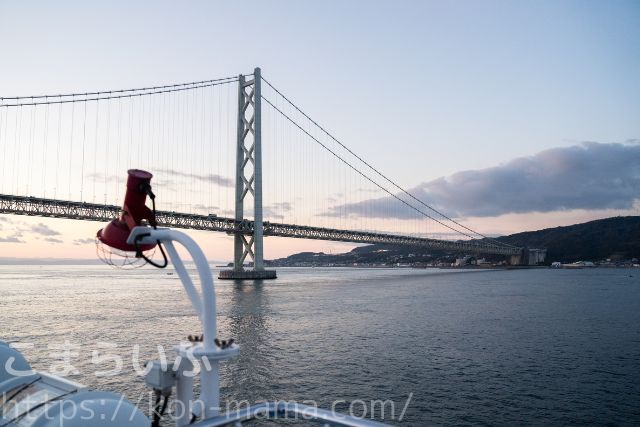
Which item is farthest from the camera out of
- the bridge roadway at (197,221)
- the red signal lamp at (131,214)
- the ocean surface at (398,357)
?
the bridge roadway at (197,221)

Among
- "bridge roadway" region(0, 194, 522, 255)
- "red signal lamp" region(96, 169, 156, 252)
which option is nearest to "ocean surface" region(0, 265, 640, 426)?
"red signal lamp" region(96, 169, 156, 252)

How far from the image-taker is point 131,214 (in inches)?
136

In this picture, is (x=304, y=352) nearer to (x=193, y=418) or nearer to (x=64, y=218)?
(x=193, y=418)

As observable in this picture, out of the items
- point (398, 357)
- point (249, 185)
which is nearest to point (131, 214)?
point (398, 357)

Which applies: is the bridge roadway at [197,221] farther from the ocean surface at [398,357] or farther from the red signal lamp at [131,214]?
the red signal lamp at [131,214]

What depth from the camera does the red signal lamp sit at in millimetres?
3434

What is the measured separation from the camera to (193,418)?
3.68 meters

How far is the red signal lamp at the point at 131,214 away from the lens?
343 cm

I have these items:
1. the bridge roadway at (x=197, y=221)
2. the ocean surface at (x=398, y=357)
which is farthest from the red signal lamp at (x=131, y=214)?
the bridge roadway at (x=197, y=221)

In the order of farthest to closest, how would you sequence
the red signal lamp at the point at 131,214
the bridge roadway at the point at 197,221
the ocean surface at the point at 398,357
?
the bridge roadway at the point at 197,221
the ocean surface at the point at 398,357
the red signal lamp at the point at 131,214

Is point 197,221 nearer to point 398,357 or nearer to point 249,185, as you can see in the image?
point 249,185

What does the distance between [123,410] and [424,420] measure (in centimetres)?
922

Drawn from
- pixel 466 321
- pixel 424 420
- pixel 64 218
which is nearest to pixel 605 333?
pixel 466 321

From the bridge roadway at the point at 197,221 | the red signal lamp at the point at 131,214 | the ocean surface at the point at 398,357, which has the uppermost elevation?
the bridge roadway at the point at 197,221
